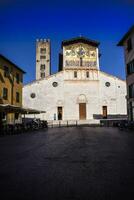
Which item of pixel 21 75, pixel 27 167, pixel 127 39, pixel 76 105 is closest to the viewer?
pixel 27 167

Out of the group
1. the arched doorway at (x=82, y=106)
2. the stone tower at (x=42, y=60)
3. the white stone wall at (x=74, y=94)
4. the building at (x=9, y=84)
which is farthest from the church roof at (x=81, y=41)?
the stone tower at (x=42, y=60)

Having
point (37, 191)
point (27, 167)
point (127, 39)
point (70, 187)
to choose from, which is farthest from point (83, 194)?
point (127, 39)

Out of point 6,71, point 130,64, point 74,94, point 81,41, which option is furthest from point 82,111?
point 6,71

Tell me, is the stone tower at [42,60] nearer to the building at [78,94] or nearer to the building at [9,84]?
the building at [78,94]

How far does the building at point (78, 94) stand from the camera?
143ft

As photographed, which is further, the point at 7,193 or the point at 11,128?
the point at 11,128

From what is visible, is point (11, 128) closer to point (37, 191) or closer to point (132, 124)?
point (132, 124)

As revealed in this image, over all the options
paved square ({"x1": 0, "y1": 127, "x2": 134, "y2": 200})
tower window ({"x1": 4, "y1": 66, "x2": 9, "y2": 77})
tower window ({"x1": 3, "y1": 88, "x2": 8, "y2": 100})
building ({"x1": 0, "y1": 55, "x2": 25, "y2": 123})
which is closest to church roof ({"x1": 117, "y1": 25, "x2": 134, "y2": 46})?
building ({"x1": 0, "y1": 55, "x2": 25, "y2": 123})

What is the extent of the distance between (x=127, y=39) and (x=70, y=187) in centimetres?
2811

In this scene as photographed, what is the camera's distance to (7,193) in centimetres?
378

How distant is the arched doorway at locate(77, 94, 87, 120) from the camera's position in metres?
43.8

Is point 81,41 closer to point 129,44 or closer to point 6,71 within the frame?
point 129,44

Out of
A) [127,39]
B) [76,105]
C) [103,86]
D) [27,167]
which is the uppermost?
[127,39]

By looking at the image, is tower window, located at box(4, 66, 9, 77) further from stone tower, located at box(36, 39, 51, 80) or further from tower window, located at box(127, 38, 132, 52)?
stone tower, located at box(36, 39, 51, 80)
